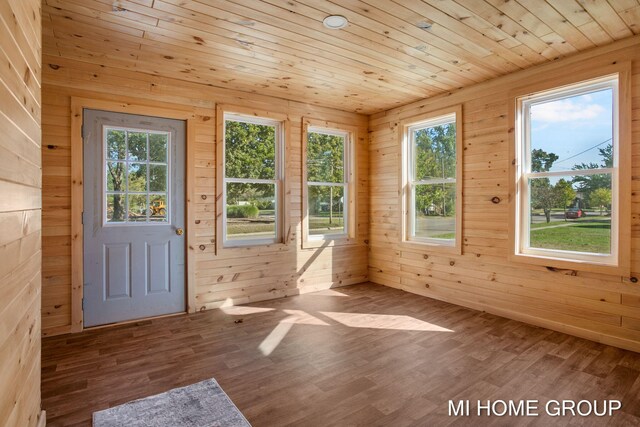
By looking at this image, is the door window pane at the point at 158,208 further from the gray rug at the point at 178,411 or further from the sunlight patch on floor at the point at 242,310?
the gray rug at the point at 178,411

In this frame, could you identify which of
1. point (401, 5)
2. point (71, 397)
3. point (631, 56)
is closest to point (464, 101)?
point (631, 56)

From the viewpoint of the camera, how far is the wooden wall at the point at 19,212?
122 cm

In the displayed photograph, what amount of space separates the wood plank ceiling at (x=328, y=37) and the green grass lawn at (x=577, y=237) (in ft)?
5.20

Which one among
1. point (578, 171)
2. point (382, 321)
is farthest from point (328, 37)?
point (382, 321)

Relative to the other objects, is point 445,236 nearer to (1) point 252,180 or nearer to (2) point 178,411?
(1) point 252,180

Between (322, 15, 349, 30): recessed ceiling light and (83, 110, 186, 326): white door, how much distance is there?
2.06 metres

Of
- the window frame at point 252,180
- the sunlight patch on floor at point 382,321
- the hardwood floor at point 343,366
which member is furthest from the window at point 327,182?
the hardwood floor at point 343,366

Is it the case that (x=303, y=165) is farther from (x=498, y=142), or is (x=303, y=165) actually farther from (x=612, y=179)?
(x=612, y=179)

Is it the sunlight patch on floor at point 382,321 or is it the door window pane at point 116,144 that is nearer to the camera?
the sunlight patch on floor at point 382,321

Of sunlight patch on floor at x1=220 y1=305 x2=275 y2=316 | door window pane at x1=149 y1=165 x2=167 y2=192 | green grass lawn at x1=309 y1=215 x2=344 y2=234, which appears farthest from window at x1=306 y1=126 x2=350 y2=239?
door window pane at x1=149 y1=165 x2=167 y2=192

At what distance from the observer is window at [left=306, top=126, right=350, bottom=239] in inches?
202

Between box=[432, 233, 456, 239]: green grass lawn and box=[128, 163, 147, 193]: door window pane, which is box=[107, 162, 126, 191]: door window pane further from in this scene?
box=[432, 233, 456, 239]: green grass lawn

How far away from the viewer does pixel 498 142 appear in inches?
155

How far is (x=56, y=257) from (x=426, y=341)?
3466mm
